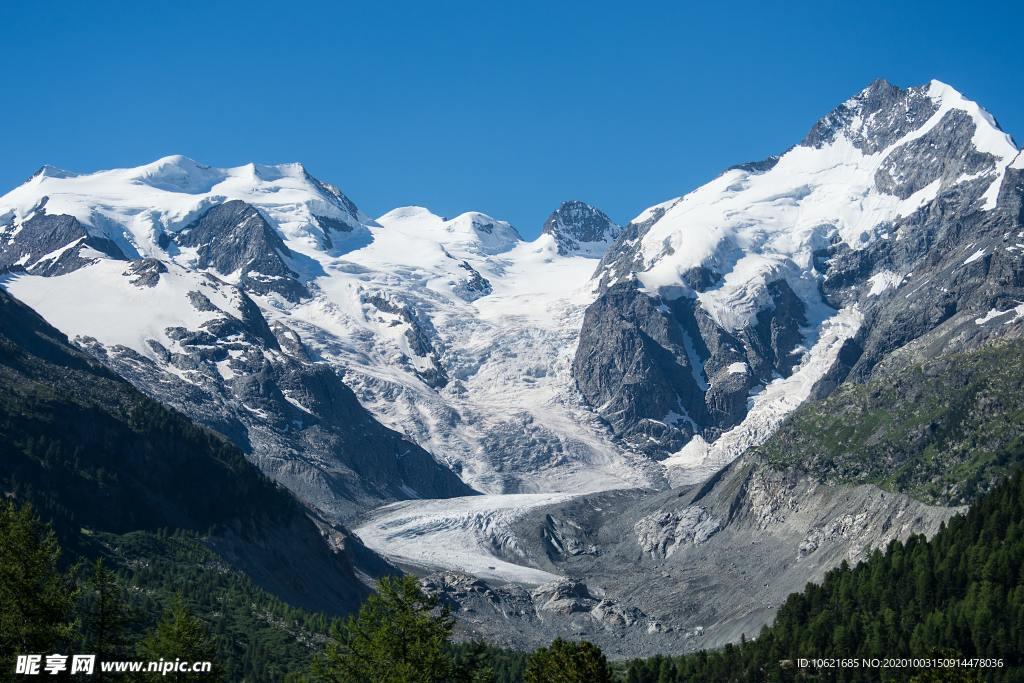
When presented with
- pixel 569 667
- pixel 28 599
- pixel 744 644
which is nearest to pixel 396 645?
pixel 569 667

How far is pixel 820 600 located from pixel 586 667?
9967 cm

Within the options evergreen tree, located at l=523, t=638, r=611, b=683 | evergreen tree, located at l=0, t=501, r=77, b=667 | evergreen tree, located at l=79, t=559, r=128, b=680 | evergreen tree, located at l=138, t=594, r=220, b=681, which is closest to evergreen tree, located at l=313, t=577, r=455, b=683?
evergreen tree, located at l=523, t=638, r=611, b=683

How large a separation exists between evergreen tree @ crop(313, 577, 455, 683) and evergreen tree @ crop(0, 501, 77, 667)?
17.9 m

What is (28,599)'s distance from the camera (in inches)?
3081

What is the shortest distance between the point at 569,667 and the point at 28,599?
1361 inches

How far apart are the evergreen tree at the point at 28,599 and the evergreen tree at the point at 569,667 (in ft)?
104

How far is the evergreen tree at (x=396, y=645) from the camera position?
8719 cm

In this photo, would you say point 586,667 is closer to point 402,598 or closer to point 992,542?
point 402,598

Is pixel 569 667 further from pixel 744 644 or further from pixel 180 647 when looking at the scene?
pixel 744 644

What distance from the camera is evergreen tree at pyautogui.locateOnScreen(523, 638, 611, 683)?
3757 inches

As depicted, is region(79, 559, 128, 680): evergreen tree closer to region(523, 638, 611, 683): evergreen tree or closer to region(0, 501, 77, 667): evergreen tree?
region(0, 501, 77, 667): evergreen tree

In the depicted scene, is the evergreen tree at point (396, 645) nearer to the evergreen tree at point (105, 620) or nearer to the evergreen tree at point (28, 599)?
the evergreen tree at point (105, 620)

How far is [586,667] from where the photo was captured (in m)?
95.9

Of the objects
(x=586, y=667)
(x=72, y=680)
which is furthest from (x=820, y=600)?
(x=72, y=680)
